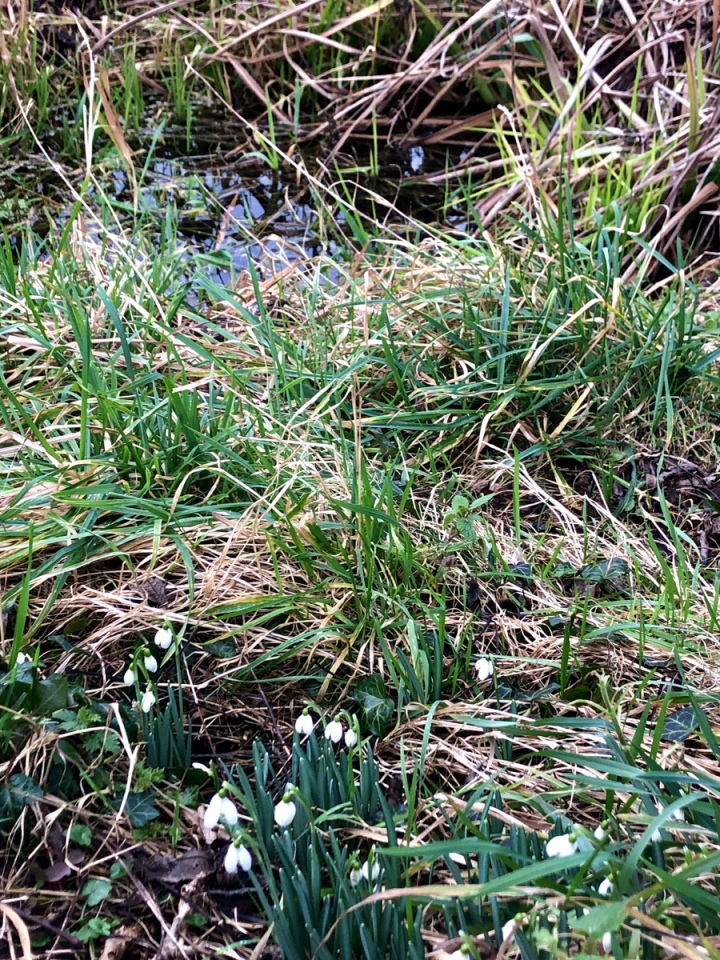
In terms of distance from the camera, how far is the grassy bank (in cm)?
131

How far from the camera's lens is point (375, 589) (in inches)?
74.0

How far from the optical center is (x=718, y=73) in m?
3.41

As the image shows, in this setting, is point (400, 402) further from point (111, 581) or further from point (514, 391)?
point (111, 581)

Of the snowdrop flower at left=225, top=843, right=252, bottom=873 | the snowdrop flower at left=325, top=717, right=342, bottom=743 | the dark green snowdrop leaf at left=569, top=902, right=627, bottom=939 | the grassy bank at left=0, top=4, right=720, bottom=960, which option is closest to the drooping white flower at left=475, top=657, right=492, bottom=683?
the grassy bank at left=0, top=4, right=720, bottom=960

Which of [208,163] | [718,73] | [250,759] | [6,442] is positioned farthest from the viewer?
[208,163]

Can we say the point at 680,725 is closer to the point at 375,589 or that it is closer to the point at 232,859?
the point at 375,589

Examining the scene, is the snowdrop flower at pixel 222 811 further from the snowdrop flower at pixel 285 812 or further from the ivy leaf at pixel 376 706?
the ivy leaf at pixel 376 706

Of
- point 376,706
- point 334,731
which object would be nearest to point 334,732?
point 334,731

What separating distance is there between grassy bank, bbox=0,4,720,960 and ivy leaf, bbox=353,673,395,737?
0.04 ft

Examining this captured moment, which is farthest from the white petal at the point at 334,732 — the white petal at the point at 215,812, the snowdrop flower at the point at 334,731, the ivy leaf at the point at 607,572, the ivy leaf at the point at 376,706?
the ivy leaf at the point at 607,572

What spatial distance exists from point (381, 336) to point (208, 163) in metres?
2.01

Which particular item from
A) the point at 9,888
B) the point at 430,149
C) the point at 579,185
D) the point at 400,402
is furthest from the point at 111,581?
the point at 430,149

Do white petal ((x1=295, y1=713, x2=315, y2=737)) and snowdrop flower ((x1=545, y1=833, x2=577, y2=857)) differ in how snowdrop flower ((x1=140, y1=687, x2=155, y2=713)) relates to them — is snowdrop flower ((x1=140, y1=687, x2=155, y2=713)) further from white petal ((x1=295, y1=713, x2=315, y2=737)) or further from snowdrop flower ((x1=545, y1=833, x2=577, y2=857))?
snowdrop flower ((x1=545, y1=833, x2=577, y2=857))

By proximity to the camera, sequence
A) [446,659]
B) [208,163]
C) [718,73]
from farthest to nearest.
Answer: [208,163]
[718,73]
[446,659]
